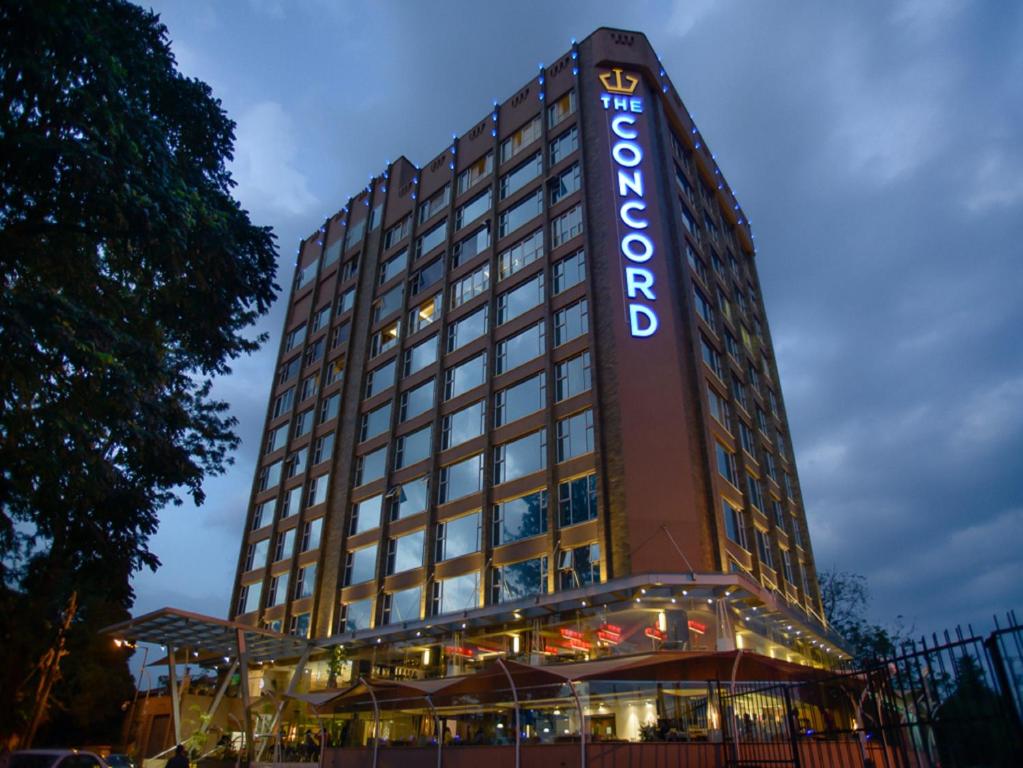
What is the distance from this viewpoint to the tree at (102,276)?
12875mm

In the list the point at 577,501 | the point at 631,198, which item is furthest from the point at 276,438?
the point at 631,198

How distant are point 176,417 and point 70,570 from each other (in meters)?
6.25

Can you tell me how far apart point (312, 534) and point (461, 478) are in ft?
48.4

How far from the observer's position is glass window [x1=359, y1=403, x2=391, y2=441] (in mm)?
42934

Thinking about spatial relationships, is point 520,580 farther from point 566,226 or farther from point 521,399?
point 566,226

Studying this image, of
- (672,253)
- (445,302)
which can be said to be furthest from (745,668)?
(445,302)

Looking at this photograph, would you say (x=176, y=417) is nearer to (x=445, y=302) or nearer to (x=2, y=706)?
(x=2, y=706)

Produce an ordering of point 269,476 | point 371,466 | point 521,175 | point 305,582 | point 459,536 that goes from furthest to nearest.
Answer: point 269,476, point 305,582, point 371,466, point 521,175, point 459,536

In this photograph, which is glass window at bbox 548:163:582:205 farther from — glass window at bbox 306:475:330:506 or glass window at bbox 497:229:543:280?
glass window at bbox 306:475:330:506

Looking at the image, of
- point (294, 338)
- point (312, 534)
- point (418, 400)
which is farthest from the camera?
point (294, 338)

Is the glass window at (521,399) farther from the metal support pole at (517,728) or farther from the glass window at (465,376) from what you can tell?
the metal support pole at (517,728)

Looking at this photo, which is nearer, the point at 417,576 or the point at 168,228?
the point at 168,228

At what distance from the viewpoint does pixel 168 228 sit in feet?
47.8

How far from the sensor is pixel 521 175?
41.7 meters
